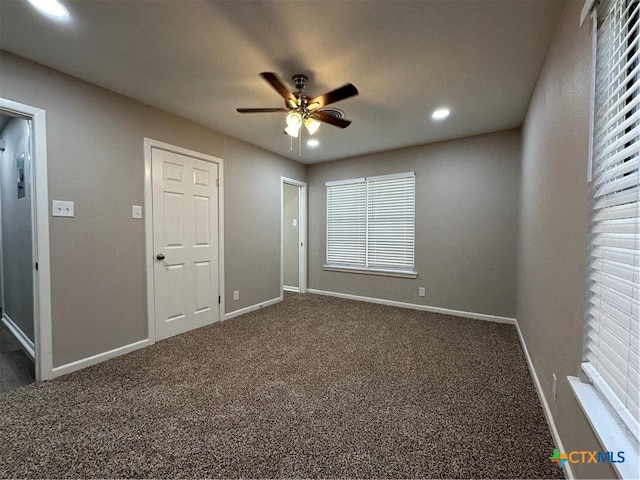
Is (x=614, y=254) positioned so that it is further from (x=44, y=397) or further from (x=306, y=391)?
(x=44, y=397)

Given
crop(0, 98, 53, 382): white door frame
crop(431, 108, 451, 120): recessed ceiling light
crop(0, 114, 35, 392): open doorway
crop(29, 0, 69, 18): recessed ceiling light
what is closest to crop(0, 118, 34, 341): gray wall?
crop(0, 114, 35, 392): open doorway

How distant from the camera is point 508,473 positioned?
1305mm

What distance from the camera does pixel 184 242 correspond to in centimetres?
313

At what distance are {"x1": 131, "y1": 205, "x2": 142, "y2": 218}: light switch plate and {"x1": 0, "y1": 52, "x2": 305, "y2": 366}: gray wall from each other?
3cm

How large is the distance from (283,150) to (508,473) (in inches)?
163

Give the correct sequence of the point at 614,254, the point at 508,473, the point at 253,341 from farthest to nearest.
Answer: the point at 253,341 → the point at 508,473 → the point at 614,254

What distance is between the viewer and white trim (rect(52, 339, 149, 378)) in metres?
2.21

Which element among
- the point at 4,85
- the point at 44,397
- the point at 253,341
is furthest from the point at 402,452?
the point at 4,85

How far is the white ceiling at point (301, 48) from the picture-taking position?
5.07 feet

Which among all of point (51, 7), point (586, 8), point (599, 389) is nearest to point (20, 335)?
point (51, 7)

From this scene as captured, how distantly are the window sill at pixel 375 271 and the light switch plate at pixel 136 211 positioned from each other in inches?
121

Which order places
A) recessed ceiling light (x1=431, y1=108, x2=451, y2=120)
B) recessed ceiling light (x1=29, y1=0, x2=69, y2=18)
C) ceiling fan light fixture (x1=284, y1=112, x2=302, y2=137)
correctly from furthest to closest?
recessed ceiling light (x1=431, y1=108, x2=451, y2=120) < ceiling fan light fixture (x1=284, y1=112, x2=302, y2=137) < recessed ceiling light (x1=29, y1=0, x2=69, y2=18)

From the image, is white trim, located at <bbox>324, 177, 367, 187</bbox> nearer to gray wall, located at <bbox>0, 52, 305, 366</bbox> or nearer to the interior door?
the interior door

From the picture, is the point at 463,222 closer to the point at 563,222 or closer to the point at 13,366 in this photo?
Answer: the point at 563,222
